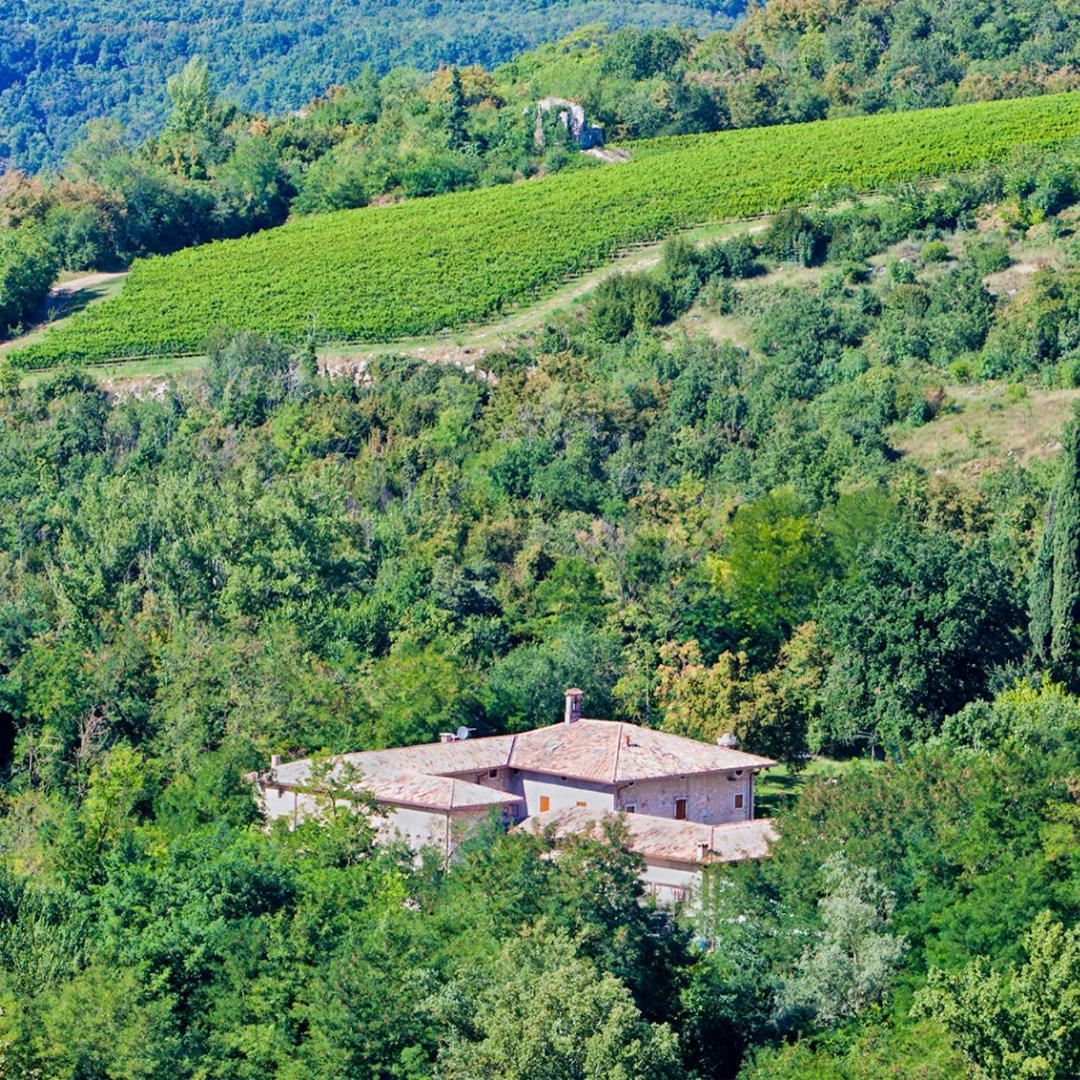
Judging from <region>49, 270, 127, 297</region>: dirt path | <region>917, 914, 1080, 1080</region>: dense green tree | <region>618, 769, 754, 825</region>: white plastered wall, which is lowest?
<region>618, 769, 754, 825</region>: white plastered wall

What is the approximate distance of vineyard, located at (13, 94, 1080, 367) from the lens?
86.2 meters

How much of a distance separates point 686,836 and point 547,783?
579cm

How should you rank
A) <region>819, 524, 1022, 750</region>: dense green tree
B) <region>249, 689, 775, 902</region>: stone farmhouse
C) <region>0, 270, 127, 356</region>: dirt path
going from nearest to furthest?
<region>249, 689, 775, 902</region>: stone farmhouse → <region>819, 524, 1022, 750</region>: dense green tree → <region>0, 270, 127, 356</region>: dirt path

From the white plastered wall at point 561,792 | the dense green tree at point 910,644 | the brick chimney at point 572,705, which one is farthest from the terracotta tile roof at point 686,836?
the dense green tree at point 910,644

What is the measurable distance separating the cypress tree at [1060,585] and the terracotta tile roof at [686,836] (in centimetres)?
1125

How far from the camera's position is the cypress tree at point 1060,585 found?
5578cm

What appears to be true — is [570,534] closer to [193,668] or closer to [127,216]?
[193,668]

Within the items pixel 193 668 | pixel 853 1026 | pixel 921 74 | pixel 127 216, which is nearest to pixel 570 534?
pixel 193 668

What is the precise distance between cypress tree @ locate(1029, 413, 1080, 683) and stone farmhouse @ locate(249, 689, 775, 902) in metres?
8.25

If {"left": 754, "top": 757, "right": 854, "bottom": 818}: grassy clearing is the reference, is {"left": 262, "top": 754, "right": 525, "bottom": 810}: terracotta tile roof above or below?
above

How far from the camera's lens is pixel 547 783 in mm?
51281

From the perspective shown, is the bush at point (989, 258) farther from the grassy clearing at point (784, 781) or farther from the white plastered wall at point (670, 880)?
the white plastered wall at point (670, 880)

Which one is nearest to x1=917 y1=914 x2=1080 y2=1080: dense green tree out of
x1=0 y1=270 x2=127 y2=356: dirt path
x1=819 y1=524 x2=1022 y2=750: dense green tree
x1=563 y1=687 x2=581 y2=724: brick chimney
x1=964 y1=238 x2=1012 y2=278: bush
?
x1=819 y1=524 x2=1022 y2=750: dense green tree

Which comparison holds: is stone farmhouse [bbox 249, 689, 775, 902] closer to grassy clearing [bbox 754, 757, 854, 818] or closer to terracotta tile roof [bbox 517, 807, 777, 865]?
terracotta tile roof [bbox 517, 807, 777, 865]
